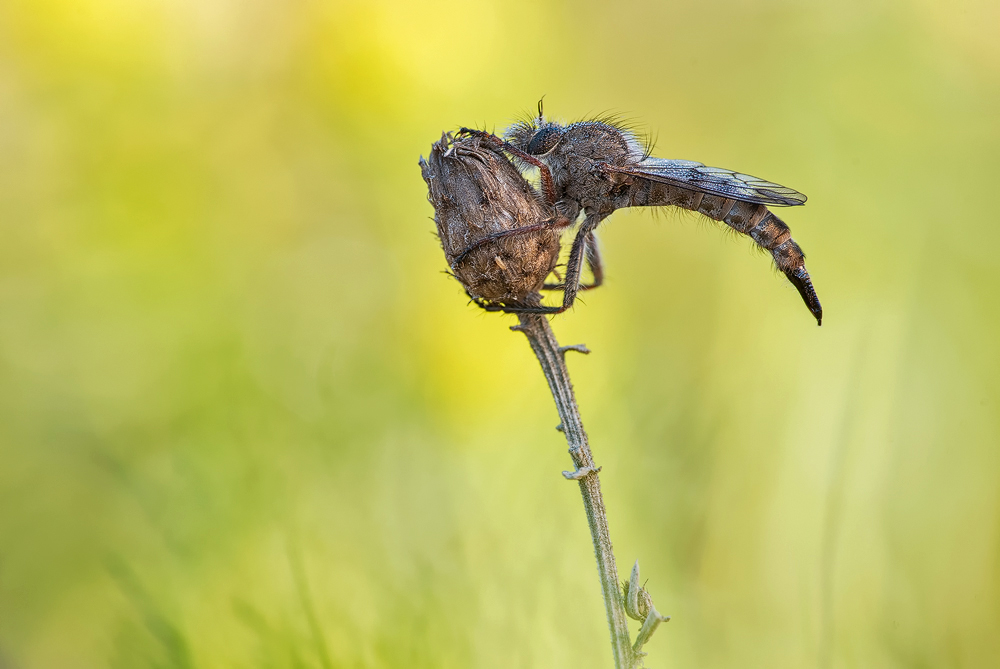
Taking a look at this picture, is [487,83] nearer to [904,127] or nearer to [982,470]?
[904,127]

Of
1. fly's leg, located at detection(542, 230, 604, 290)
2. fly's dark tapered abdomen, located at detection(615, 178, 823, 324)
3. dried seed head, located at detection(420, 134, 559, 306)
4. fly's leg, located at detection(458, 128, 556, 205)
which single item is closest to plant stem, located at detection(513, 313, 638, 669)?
dried seed head, located at detection(420, 134, 559, 306)

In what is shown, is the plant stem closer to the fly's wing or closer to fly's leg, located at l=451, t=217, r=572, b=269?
fly's leg, located at l=451, t=217, r=572, b=269

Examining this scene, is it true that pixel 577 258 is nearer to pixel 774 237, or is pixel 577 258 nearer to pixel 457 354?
pixel 774 237

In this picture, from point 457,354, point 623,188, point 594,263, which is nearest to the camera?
point 623,188

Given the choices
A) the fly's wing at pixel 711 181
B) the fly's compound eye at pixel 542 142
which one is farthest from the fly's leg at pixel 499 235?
the fly's wing at pixel 711 181

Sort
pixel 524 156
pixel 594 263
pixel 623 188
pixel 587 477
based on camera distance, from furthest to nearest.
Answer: pixel 594 263 < pixel 623 188 < pixel 524 156 < pixel 587 477

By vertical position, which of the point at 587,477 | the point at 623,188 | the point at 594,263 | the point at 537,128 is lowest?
the point at 587,477

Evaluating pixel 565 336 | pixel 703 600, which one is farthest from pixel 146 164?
pixel 703 600

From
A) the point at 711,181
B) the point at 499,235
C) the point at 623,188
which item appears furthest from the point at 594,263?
the point at 499,235
